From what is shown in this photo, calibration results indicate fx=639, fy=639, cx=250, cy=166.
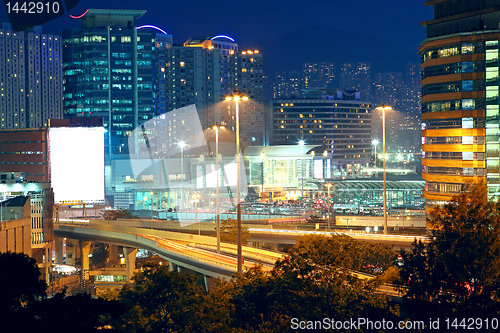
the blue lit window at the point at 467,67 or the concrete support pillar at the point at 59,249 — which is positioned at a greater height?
the blue lit window at the point at 467,67

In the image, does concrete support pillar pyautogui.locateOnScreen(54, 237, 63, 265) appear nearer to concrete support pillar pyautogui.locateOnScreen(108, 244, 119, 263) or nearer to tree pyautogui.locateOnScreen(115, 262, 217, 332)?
concrete support pillar pyautogui.locateOnScreen(108, 244, 119, 263)

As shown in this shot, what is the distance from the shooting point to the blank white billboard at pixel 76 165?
10606 cm

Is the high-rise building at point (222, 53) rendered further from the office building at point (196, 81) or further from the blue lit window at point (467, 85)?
the blue lit window at point (467, 85)

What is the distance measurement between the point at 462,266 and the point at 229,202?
88.3 m

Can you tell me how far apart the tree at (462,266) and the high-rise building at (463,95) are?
3770 centimetres

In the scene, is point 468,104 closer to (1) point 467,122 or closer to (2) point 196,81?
(1) point 467,122

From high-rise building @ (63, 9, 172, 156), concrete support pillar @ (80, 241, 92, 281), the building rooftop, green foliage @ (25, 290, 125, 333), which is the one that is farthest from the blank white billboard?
green foliage @ (25, 290, 125, 333)

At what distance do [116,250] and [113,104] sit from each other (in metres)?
64.5

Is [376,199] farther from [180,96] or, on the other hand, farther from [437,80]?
[180,96]

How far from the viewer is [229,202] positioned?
Result: 368ft

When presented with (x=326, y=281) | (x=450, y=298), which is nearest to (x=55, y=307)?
(x=326, y=281)

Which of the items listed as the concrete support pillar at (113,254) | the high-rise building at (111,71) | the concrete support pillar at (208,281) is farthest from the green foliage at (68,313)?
the high-rise building at (111,71)

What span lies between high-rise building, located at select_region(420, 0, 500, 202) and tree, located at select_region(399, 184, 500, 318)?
124 feet

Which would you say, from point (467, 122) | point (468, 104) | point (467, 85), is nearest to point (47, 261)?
point (467, 122)
